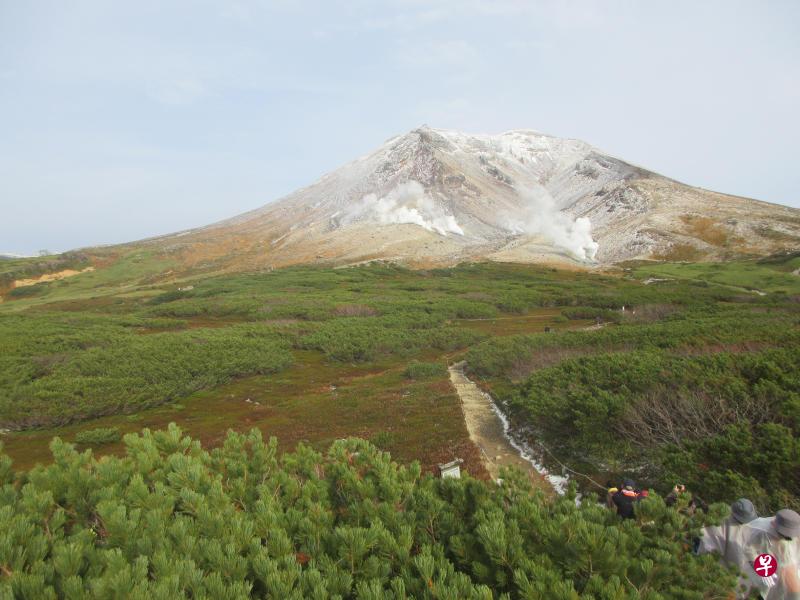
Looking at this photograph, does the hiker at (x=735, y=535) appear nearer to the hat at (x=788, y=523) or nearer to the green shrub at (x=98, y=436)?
the hat at (x=788, y=523)

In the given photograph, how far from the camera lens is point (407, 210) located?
141625mm

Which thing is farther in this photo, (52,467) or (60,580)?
(52,467)

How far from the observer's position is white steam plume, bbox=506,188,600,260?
371 ft

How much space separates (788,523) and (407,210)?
5515 inches

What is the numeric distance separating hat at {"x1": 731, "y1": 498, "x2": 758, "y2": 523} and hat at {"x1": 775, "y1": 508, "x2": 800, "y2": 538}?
30 cm

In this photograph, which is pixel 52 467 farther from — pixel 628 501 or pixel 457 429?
pixel 457 429

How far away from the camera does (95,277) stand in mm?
101188

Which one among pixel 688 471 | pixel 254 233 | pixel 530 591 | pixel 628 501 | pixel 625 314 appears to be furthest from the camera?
pixel 254 233

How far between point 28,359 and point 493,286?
56.1 metres

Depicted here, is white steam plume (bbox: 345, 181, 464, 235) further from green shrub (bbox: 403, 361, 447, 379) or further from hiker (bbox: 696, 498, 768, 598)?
hiker (bbox: 696, 498, 768, 598)

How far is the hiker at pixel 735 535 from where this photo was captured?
17.9 feet

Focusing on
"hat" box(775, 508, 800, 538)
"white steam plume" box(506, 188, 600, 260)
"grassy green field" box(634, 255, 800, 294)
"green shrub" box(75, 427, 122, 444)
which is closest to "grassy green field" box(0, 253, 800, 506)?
"green shrub" box(75, 427, 122, 444)

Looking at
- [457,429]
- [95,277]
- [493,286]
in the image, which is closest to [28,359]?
[457,429]

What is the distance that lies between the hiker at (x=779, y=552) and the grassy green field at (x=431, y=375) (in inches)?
150
